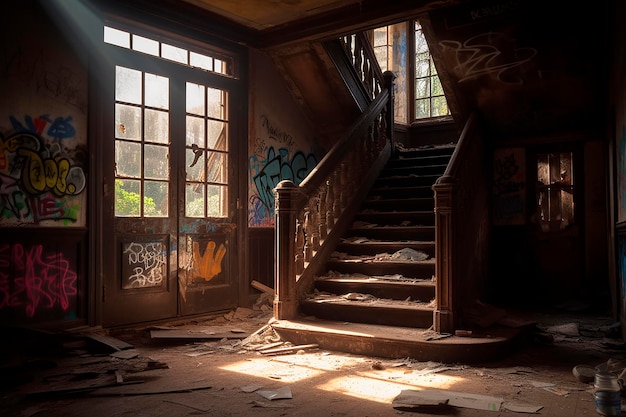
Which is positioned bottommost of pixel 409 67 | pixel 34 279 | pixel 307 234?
pixel 34 279

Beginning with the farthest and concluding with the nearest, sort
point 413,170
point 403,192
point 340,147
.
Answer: point 413,170 → point 403,192 → point 340,147

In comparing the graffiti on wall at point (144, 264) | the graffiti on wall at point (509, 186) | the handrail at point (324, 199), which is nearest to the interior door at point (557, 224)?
the graffiti on wall at point (509, 186)

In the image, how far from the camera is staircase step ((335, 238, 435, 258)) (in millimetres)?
5762

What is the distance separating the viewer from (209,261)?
643 centimetres

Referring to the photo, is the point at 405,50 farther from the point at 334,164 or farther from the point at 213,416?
the point at 213,416

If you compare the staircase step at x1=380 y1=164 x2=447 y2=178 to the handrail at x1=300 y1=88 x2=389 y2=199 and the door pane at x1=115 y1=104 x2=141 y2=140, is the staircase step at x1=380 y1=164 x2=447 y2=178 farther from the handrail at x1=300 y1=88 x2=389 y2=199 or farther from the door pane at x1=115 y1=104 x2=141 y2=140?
the door pane at x1=115 y1=104 x2=141 y2=140

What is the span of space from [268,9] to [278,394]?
4.45 m

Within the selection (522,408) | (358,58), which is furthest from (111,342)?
(358,58)

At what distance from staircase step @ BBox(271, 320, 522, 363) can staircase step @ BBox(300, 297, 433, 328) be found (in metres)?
0.08

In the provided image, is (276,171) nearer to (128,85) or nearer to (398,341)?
(128,85)

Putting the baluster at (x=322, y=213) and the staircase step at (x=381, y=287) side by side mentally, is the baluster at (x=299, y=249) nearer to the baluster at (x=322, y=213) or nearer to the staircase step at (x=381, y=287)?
the staircase step at (x=381, y=287)

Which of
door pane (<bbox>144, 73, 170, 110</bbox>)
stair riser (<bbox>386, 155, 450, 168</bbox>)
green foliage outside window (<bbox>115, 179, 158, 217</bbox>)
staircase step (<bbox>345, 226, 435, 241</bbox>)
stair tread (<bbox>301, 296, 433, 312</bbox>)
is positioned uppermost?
door pane (<bbox>144, 73, 170, 110</bbox>)

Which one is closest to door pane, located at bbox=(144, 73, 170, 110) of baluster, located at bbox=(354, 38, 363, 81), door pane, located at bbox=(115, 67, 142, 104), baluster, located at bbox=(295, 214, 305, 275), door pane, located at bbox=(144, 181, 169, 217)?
door pane, located at bbox=(115, 67, 142, 104)

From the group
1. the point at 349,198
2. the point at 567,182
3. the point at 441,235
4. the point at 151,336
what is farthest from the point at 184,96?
the point at 567,182
